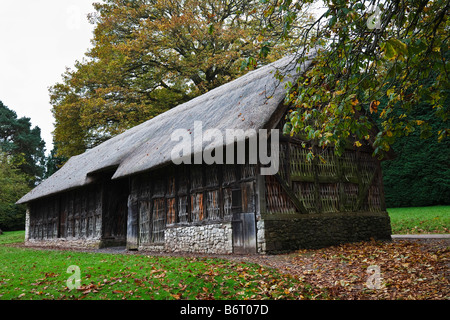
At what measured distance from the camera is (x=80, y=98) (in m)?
27.1

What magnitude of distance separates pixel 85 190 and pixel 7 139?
1454 inches

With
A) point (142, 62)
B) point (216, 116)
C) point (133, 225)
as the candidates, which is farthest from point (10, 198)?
point (216, 116)

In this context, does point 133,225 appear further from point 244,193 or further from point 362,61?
point 362,61

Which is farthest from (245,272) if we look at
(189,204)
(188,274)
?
(189,204)

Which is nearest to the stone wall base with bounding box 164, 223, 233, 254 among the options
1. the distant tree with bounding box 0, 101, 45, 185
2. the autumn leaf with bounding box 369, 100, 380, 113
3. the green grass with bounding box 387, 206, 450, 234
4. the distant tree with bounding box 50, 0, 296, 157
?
the autumn leaf with bounding box 369, 100, 380, 113

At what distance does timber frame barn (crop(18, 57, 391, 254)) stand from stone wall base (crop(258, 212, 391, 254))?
0.03 metres

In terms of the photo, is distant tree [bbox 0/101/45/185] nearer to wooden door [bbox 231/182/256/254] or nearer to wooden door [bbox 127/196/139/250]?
wooden door [bbox 127/196/139/250]

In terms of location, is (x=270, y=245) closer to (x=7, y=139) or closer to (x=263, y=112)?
(x=263, y=112)

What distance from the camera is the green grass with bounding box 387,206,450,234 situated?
14.8m

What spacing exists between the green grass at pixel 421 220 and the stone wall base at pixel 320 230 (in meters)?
Result: 2.69

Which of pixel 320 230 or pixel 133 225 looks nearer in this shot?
pixel 320 230

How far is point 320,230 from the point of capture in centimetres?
1131

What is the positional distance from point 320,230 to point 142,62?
19.7 m

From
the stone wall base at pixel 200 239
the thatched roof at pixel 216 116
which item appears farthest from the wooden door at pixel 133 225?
the stone wall base at pixel 200 239
